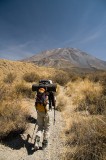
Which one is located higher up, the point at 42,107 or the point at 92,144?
the point at 42,107

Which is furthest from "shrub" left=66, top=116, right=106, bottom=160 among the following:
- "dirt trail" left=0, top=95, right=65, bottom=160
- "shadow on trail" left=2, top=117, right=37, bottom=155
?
"shadow on trail" left=2, top=117, right=37, bottom=155

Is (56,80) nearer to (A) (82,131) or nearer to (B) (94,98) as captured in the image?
(B) (94,98)

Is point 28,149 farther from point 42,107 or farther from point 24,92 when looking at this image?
point 24,92

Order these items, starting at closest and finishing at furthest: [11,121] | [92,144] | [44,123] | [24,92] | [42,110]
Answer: [92,144]
[42,110]
[44,123]
[11,121]
[24,92]

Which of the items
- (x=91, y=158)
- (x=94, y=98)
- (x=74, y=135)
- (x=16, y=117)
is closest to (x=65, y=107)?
(x=94, y=98)

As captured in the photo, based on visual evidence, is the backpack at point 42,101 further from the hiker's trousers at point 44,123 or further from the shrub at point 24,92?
the shrub at point 24,92

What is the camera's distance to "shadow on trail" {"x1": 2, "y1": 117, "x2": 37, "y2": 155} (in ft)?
19.4

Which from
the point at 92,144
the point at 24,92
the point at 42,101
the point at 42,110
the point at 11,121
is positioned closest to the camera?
the point at 92,144

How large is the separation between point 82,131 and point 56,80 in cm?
1426

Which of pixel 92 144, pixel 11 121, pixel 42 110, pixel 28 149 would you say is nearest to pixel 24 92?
pixel 11 121

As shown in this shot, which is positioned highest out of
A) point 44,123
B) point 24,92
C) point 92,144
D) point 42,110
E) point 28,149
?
point 42,110

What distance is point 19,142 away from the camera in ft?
20.6

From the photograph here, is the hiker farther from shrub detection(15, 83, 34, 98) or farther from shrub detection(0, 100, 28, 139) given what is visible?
shrub detection(15, 83, 34, 98)

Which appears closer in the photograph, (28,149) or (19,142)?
(28,149)
